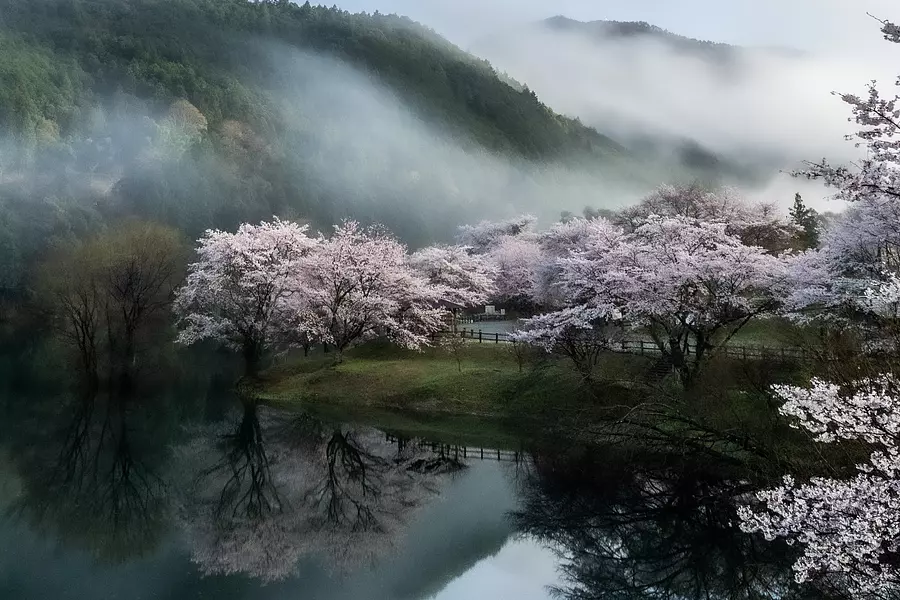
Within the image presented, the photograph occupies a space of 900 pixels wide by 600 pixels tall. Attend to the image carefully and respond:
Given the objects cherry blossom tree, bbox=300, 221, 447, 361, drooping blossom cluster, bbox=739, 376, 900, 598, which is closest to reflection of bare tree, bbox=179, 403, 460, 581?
drooping blossom cluster, bbox=739, 376, 900, 598

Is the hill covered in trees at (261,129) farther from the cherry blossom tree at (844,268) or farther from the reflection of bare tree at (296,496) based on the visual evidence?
the cherry blossom tree at (844,268)

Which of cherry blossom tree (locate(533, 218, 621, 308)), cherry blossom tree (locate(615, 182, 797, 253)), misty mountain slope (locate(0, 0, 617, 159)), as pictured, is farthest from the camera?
misty mountain slope (locate(0, 0, 617, 159))

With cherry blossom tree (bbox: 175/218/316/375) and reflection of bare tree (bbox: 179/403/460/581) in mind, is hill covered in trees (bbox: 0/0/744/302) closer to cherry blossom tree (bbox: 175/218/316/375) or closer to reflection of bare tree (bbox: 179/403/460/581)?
cherry blossom tree (bbox: 175/218/316/375)

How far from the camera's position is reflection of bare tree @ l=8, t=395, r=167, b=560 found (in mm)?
16188

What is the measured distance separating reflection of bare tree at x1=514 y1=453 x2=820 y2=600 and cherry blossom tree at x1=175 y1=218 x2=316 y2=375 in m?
21.7

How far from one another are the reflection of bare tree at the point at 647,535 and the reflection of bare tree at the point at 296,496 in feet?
12.5

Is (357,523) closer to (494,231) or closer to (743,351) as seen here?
(743,351)

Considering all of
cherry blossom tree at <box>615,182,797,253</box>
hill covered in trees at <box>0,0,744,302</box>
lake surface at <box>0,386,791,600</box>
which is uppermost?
hill covered in trees at <box>0,0,744,302</box>

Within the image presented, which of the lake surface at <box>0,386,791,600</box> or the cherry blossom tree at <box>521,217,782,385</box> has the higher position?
the cherry blossom tree at <box>521,217,782,385</box>

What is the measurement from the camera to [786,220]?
150 feet

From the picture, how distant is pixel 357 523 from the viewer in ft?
56.0

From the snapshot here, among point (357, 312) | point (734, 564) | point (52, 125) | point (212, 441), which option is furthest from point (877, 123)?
point (52, 125)

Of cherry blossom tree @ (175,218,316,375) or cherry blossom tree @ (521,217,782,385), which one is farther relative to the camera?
cherry blossom tree @ (175,218,316,375)

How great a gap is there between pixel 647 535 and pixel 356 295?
24950mm
